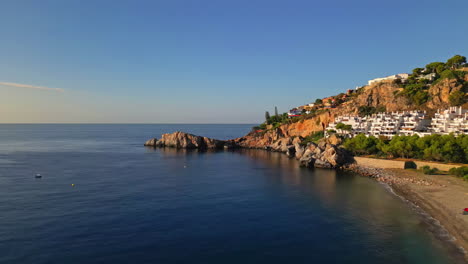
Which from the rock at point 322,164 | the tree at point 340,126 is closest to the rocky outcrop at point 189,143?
the tree at point 340,126

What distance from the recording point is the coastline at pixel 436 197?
33609 mm

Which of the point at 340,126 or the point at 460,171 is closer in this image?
the point at 460,171

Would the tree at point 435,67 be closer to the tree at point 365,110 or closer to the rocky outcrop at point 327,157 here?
the tree at point 365,110

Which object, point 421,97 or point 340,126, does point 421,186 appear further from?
point 421,97

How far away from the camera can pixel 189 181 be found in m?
63.4

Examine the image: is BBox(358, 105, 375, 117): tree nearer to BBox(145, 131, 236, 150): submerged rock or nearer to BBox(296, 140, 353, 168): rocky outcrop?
BBox(296, 140, 353, 168): rocky outcrop

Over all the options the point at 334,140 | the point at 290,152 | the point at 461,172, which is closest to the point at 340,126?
the point at 334,140

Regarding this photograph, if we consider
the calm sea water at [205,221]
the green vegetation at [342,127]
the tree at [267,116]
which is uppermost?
the tree at [267,116]

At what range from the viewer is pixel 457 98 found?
102750 mm

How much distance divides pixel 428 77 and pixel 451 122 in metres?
52.2

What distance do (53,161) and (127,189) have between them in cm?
4747

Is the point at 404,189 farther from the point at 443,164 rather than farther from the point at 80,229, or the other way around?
the point at 80,229

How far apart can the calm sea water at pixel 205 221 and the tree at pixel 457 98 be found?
65.4 meters

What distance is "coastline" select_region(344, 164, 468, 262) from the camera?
33.6m
